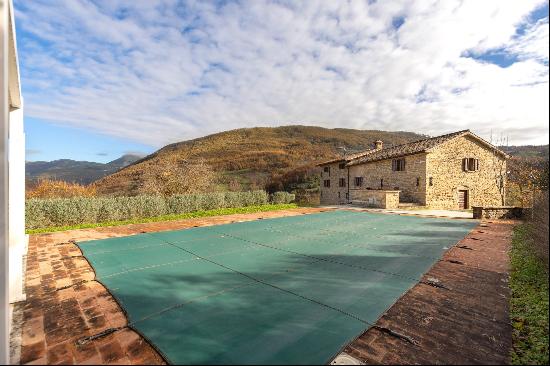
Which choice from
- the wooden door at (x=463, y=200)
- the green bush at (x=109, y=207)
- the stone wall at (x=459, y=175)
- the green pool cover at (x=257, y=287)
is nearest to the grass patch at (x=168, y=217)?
the green bush at (x=109, y=207)

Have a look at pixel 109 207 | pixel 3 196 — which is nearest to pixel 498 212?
pixel 3 196

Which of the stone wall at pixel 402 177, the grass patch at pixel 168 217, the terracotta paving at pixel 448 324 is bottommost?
the terracotta paving at pixel 448 324

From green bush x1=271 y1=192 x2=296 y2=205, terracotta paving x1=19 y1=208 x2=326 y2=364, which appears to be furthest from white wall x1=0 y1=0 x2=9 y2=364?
green bush x1=271 y1=192 x2=296 y2=205

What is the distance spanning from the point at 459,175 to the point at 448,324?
68.2 feet

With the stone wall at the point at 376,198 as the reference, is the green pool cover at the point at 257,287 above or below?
below

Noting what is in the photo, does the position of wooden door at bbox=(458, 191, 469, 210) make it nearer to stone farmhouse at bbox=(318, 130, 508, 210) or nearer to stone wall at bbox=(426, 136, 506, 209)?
stone farmhouse at bbox=(318, 130, 508, 210)

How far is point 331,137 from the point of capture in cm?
6344

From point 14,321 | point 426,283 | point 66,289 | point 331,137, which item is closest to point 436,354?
point 426,283

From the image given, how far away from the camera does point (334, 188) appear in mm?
26469

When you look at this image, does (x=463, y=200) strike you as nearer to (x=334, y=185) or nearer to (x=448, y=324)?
(x=334, y=185)

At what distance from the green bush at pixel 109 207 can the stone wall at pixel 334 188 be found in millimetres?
10978

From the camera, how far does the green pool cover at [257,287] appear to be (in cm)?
316

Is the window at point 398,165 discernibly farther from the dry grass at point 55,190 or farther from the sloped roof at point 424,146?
the dry grass at point 55,190

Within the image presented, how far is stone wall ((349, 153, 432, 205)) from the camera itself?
19.4 meters
